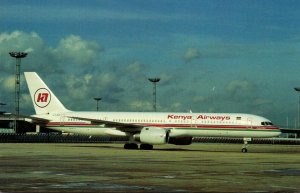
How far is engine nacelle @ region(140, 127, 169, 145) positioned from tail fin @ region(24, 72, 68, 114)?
44.6 feet

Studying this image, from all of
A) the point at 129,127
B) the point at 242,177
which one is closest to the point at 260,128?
the point at 129,127

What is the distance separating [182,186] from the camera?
18328 mm

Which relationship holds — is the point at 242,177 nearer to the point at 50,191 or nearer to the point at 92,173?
the point at 92,173

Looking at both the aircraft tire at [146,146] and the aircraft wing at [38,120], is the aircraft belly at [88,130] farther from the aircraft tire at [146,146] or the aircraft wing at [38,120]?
the aircraft tire at [146,146]

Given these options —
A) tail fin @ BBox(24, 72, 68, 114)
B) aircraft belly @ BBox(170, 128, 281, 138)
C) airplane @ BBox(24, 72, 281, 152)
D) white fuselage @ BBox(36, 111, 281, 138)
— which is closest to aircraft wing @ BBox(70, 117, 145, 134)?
airplane @ BBox(24, 72, 281, 152)

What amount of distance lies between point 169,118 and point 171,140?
2.25 meters

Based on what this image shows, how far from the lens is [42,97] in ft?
223

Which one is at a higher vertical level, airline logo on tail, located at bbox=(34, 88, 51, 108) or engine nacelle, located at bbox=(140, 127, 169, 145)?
airline logo on tail, located at bbox=(34, 88, 51, 108)

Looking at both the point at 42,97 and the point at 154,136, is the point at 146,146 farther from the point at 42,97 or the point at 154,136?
the point at 42,97

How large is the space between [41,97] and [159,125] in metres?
15.9

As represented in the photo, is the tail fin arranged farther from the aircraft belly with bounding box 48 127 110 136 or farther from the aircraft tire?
the aircraft tire

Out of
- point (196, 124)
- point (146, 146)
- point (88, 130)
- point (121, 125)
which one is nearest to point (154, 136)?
point (146, 146)

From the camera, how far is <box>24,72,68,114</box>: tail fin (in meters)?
67.3

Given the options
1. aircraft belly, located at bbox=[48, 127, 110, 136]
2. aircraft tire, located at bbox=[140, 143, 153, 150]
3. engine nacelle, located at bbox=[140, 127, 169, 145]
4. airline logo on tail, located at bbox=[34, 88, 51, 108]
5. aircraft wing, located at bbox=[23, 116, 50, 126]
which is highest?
airline logo on tail, located at bbox=[34, 88, 51, 108]
